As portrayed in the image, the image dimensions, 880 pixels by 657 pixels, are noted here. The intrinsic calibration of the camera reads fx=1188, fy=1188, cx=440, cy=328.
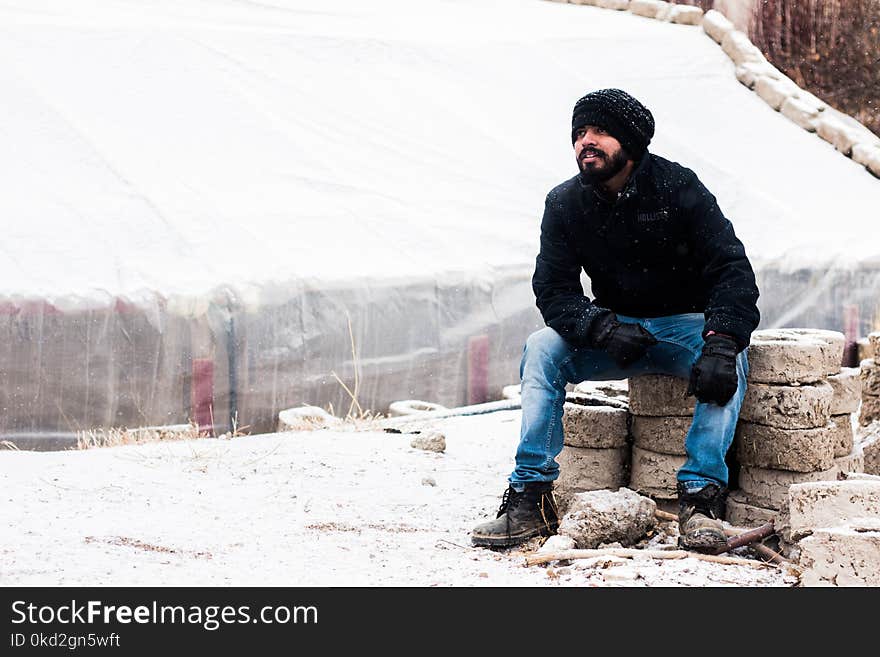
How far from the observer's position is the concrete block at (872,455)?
4.86 metres

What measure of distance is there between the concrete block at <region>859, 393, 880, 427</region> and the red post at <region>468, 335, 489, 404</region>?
105 inches

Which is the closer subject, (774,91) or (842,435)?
(842,435)

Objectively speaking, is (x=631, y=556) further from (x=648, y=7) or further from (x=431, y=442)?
(x=648, y=7)

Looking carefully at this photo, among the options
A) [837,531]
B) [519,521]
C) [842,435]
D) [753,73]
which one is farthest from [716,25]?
[837,531]

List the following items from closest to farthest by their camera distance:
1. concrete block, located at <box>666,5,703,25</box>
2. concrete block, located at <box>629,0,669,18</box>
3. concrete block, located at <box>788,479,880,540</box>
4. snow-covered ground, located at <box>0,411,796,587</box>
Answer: snow-covered ground, located at <box>0,411,796,587</box>, concrete block, located at <box>788,479,880,540</box>, concrete block, located at <box>666,5,703,25</box>, concrete block, located at <box>629,0,669,18</box>

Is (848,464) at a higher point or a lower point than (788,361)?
lower

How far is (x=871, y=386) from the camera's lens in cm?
530

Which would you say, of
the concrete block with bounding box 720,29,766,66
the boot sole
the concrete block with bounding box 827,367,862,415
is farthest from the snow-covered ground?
the concrete block with bounding box 720,29,766,66

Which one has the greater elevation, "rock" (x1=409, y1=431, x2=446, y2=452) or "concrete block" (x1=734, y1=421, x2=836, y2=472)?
"concrete block" (x1=734, y1=421, x2=836, y2=472)

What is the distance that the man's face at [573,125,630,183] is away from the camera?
153 inches

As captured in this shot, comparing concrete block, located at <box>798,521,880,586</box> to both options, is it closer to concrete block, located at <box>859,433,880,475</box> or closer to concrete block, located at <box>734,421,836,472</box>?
concrete block, located at <box>734,421,836,472</box>

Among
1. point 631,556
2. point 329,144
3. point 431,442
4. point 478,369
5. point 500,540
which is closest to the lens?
point 631,556

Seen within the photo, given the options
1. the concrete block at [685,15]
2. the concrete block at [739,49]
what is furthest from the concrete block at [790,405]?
the concrete block at [685,15]

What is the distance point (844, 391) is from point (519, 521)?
1408 millimetres
